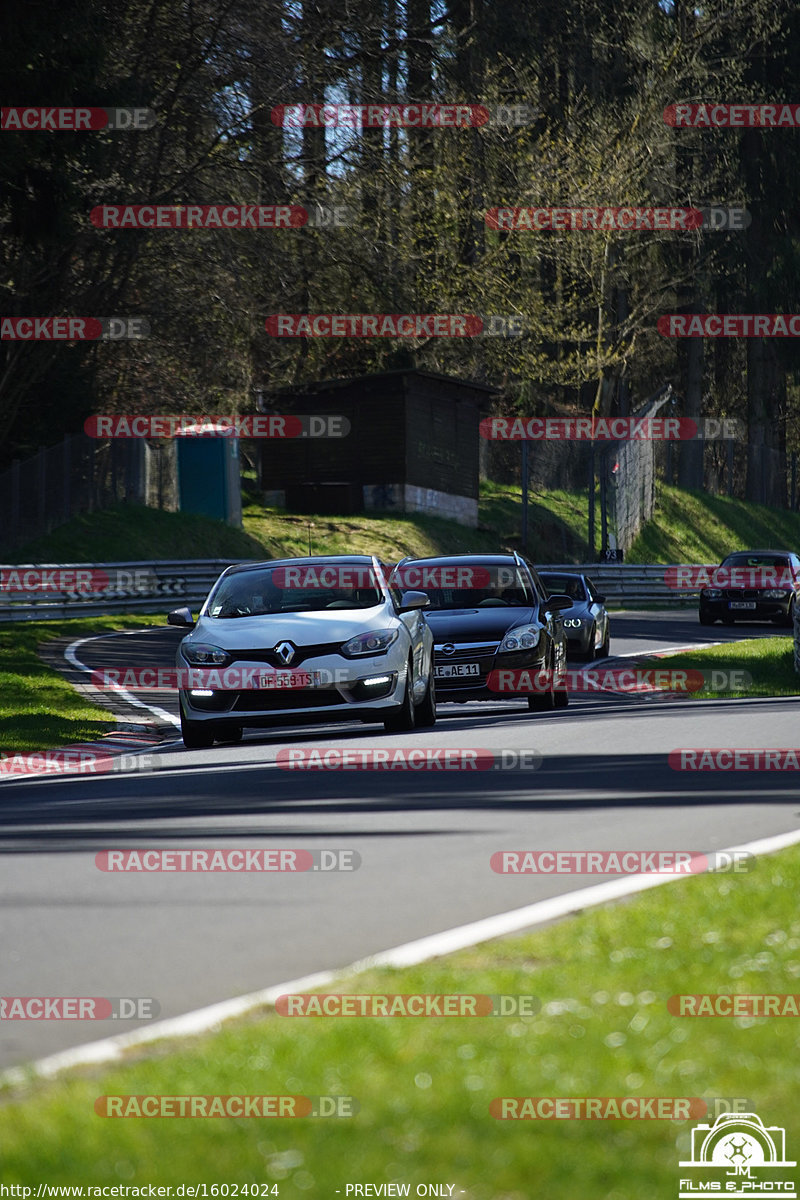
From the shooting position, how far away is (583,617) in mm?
27359

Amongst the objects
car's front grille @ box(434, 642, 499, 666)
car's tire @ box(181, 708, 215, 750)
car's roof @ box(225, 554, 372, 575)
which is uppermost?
car's roof @ box(225, 554, 372, 575)

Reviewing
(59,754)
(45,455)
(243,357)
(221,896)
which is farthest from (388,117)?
(221,896)

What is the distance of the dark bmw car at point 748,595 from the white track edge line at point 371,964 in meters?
29.9

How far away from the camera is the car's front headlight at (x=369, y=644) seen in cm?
1560

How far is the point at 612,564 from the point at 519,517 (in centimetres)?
988

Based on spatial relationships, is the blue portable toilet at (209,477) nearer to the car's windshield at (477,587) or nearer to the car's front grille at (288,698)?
the car's windshield at (477,587)

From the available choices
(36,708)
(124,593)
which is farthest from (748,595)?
(36,708)

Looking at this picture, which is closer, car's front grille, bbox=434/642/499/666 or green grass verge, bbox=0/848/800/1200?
green grass verge, bbox=0/848/800/1200

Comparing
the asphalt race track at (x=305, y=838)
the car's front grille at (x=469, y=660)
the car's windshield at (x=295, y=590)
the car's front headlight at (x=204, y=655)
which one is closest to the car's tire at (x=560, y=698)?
the car's front grille at (x=469, y=660)

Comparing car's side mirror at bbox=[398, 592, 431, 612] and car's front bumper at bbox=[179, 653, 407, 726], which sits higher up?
car's side mirror at bbox=[398, 592, 431, 612]

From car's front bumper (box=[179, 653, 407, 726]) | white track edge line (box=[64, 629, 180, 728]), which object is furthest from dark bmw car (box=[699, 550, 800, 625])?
car's front bumper (box=[179, 653, 407, 726])

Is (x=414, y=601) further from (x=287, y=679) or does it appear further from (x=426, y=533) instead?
(x=426, y=533)

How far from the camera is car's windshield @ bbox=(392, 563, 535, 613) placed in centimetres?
2003

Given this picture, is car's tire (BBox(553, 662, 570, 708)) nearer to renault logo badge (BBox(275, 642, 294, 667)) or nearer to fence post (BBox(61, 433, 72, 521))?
renault logo badge (BBox(275, 642, 294, 667))
